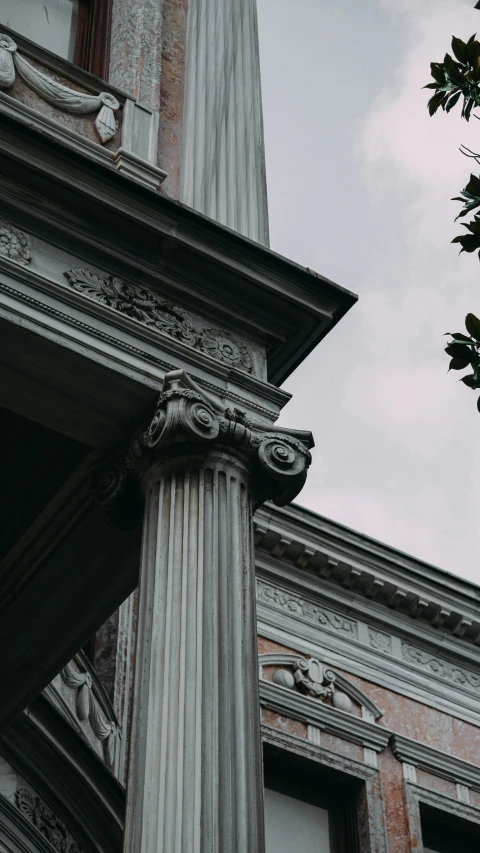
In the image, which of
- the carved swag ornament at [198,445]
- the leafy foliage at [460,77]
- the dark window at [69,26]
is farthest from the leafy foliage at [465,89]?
the dark window at [69,26]

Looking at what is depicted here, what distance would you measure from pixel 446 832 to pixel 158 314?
7.76 meters

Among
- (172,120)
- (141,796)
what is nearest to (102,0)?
(172,120)

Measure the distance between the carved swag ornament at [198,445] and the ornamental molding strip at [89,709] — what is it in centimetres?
374

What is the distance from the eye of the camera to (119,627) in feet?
44.2

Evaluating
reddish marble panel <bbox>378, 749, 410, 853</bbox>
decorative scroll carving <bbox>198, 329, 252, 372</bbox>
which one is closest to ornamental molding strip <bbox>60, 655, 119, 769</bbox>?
reddish marble panel <bbox>378, 749, 410, 853</bbox>

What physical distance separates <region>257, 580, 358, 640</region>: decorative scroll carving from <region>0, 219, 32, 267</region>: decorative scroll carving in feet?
21.8

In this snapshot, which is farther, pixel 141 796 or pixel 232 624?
pixel 232 624

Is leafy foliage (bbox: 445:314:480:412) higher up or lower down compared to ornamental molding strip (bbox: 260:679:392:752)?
lower down

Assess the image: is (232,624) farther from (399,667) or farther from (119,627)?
(399,667)

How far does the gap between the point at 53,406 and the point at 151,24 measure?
4614 mm

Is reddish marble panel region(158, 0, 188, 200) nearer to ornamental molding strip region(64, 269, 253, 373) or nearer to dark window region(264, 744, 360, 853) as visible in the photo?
ornamental molding strip region(64, 269, 253, 373)

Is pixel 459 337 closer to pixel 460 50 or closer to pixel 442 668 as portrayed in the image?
pixel 460 50

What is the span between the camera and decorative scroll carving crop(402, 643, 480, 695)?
15930 mm

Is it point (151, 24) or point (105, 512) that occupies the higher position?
point (151, 24)
